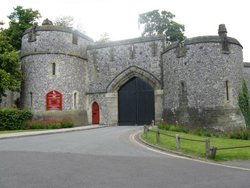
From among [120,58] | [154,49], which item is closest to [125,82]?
[120,58]

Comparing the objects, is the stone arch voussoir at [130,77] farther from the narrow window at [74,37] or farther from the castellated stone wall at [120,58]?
the narrow window at [74,37]

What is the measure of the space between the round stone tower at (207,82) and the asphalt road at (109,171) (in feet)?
37.5

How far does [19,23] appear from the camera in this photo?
40.6 meters

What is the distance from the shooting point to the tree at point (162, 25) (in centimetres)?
4620

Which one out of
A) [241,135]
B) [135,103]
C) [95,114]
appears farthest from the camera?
[95,114]

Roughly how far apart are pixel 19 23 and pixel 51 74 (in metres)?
17.0

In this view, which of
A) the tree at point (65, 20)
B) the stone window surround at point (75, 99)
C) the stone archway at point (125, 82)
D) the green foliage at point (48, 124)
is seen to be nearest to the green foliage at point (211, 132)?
the stone archway at point (125, 82)

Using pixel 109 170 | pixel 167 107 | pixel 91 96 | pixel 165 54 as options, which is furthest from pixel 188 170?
pixel 91 96

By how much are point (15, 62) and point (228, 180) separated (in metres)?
23.6

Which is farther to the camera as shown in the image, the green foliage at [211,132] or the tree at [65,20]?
the tree at [65,20]

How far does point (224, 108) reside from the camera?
844 inches

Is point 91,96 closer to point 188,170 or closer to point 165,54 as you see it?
point 165,54

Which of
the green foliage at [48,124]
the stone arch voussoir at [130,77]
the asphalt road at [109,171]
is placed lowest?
the asphalt road at [109,171]

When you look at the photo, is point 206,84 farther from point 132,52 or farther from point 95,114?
point 95,114
